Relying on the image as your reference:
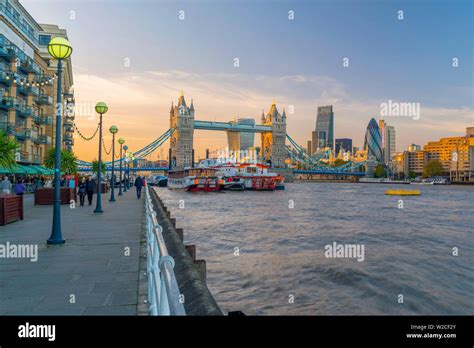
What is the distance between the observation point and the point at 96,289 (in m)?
4.84

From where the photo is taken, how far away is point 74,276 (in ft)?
18.1

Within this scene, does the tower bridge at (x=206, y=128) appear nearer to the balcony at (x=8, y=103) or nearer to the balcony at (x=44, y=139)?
the balcony at (x=44, y=139)

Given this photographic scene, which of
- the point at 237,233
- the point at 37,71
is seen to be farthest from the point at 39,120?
the point at 237,233

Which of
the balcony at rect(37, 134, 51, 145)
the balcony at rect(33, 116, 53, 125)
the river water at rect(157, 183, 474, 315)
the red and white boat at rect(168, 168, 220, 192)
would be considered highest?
the balcony at rect(33, 116, 53, 125)

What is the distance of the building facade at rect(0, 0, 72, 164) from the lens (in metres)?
35.6

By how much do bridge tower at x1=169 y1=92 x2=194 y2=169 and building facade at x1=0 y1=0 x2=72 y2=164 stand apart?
7580cm

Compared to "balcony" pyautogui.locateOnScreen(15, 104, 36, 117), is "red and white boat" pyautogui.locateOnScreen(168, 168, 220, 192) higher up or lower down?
lower down

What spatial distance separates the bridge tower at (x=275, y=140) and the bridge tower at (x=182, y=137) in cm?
2964

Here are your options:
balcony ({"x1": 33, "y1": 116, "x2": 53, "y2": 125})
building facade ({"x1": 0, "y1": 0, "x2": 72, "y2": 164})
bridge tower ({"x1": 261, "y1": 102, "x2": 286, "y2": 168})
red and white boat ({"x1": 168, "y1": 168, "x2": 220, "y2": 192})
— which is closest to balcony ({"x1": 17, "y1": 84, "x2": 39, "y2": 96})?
building facade ({"x1": 0, "y1": 0, "x2": 72, "y2": 164})

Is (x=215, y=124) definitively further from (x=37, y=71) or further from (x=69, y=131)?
(x=37, y=71)

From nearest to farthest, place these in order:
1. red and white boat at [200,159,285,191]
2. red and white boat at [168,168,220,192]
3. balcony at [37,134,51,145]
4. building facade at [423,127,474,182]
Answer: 1. balcony at [37,134,51,145]
2. red and white boat at [168,168,220,192]
3. red and white boat at [200,159,285,191]
4. building facade at [423,127,474,182]

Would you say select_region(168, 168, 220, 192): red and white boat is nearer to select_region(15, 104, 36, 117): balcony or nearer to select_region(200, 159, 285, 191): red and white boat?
select_region(200, 159, 285, 191): red and white boat

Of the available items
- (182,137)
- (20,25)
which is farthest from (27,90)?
(182,137)
